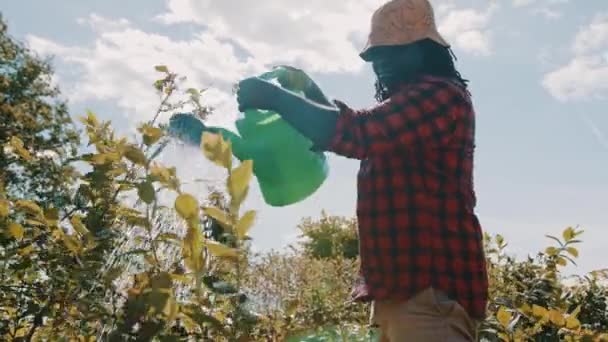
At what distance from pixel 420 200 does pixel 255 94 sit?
519mm

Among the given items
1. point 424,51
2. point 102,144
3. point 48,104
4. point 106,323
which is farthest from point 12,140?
point 48,104

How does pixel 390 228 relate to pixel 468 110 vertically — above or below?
below

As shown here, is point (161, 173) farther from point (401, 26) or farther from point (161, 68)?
point (401, 26)

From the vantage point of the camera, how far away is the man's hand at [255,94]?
1290 millimetres

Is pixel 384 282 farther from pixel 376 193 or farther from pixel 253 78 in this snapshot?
pixel 253 78

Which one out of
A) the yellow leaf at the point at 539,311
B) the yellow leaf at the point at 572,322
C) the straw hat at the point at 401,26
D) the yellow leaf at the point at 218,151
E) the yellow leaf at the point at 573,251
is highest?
the straw hat at the point at 401,26

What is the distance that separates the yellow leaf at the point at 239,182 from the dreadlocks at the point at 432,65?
92 centimetres

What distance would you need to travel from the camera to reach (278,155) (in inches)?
58.6

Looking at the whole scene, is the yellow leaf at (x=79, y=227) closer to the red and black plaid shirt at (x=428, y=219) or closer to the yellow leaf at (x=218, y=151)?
the yellow leaf at (x=218, y=151)

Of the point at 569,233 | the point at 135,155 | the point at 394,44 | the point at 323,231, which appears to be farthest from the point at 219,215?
the point at 323,231

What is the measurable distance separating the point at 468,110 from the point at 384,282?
0.45 meters

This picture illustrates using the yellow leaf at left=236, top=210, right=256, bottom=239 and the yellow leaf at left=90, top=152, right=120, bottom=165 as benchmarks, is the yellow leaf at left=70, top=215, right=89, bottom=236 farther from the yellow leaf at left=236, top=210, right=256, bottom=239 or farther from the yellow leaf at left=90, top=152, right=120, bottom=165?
the yellow leaf at left=236, top=210, right=256, bottom=239

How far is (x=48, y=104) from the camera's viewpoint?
2661 centimetres

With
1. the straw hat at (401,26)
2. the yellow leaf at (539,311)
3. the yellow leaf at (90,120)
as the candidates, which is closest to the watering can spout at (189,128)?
the yellow leaf at (90,120)
